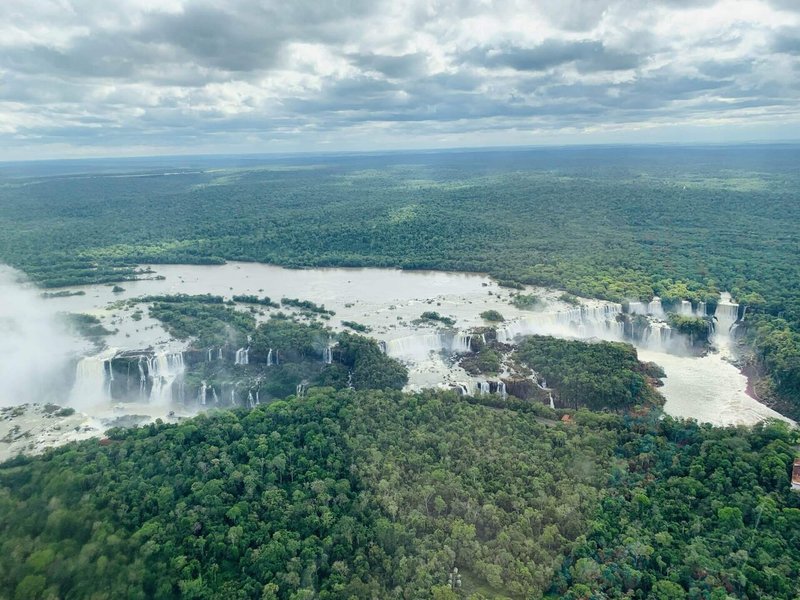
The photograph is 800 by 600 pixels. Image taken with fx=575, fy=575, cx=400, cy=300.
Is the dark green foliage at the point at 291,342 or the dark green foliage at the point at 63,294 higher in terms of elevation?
the dark green foliage at the point at 291,342

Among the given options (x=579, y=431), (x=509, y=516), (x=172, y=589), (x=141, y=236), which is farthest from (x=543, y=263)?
→ (x=141, y=236)

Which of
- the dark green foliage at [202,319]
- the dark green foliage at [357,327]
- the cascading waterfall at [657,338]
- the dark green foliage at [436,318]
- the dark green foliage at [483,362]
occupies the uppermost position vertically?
the dark green foliage at [202,319]

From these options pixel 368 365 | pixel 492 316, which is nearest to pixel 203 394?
pixel 368 365

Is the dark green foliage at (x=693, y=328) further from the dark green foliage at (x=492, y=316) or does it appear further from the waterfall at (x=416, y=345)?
the waterfall at (x=416, y=345)

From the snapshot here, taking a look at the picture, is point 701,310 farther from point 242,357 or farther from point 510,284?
point 242,357

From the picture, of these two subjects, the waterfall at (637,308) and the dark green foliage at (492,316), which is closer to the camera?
the dark green foliage at (492,316)

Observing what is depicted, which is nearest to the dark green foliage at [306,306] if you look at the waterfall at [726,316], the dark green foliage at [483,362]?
the dark green foliage at [483,362]
